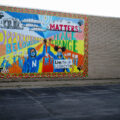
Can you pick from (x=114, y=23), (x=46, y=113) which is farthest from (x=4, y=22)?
(x=46, y=113)

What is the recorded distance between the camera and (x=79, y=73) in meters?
22.4

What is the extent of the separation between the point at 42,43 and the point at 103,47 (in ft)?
22.2

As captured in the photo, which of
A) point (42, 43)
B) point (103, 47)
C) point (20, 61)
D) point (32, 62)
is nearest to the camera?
point (20, 61)

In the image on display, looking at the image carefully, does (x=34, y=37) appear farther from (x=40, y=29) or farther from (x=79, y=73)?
(x=79, y=73)

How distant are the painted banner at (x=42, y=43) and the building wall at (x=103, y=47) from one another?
2.21ft

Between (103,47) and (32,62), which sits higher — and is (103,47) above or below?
above

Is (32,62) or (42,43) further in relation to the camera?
(42,43)

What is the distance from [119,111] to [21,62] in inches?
516

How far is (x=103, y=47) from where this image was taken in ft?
76.6

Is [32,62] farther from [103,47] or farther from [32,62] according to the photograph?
[103,47]

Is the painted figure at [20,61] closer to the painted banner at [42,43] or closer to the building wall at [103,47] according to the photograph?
the painted banner at [42,43]

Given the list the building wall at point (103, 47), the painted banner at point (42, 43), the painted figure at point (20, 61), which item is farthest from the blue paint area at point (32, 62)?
the building wall at point (103, 47)

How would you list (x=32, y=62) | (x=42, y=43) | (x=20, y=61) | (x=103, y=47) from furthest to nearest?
1. (x=103, y=47)
2. (x=42, y=43)
3. (x=32, y=62)
4. (x=20, y=61)

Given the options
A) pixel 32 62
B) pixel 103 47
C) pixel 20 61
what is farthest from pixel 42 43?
pixel 103 47
